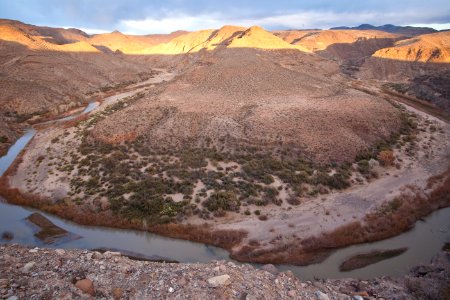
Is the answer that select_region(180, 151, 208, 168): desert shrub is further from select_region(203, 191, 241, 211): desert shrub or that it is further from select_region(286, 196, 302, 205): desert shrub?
select_region(286, 196, 302, 205): desert shrub

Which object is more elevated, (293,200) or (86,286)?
(86,286)

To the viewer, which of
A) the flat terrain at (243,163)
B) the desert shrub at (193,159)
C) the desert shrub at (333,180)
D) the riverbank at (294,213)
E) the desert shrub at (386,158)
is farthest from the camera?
the desert shrub at (386,158)

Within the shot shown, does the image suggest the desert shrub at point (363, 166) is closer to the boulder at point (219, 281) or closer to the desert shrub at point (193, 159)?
the desert shrub at point (193, 159)

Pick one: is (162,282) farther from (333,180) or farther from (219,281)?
(333,180)

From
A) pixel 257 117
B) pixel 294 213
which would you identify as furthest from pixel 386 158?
pixel 257 117

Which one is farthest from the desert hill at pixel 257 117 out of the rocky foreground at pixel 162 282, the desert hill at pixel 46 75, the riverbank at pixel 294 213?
the desert hill at pixel 46 75

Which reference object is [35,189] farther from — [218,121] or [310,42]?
[310,42]

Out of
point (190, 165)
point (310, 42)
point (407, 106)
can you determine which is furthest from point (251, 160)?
point (310, 42)
